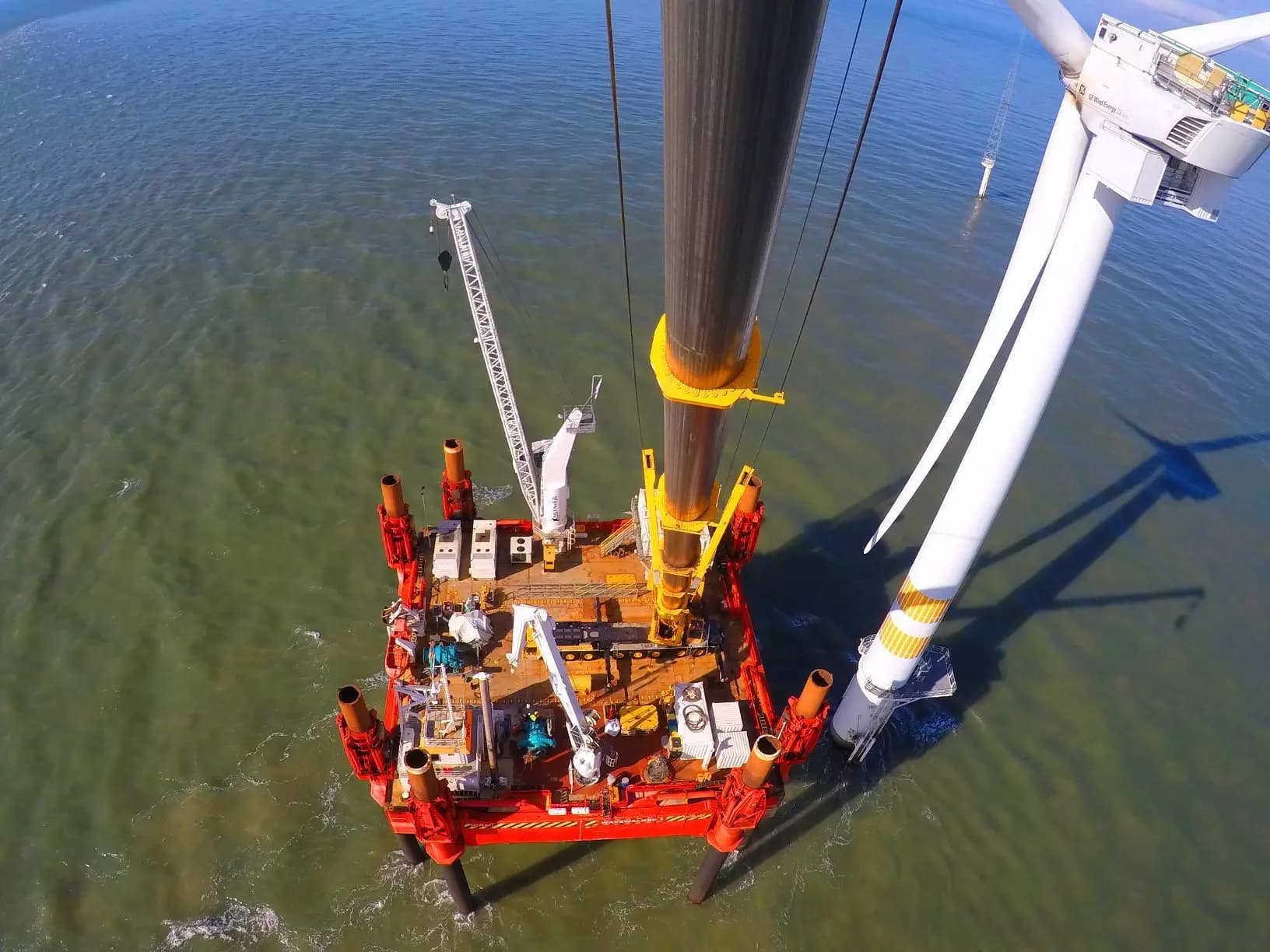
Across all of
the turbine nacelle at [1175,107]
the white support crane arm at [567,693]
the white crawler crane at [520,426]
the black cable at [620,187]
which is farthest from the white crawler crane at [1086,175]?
the white crawler crane at [520,426]

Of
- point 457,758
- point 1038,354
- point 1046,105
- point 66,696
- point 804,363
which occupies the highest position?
point 1046,105

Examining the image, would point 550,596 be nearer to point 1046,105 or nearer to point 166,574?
point 166,574

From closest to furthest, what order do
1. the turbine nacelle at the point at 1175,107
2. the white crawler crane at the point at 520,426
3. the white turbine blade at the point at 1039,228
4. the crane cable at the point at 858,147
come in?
1. the crane cable at the point at 858,147
2. the turbine nacelle at the point at 1175,107
3. the white turbine blade at the point at 1039,228
4. the white crawler crane at the point at 520,426

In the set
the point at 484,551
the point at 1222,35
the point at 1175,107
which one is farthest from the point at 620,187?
the point at 484,551

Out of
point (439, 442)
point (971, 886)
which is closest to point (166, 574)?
point (439, 442)

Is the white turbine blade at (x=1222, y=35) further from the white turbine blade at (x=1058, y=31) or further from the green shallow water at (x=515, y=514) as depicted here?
the green shallow water at (x=515, y=514)

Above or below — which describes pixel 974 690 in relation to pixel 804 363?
below
